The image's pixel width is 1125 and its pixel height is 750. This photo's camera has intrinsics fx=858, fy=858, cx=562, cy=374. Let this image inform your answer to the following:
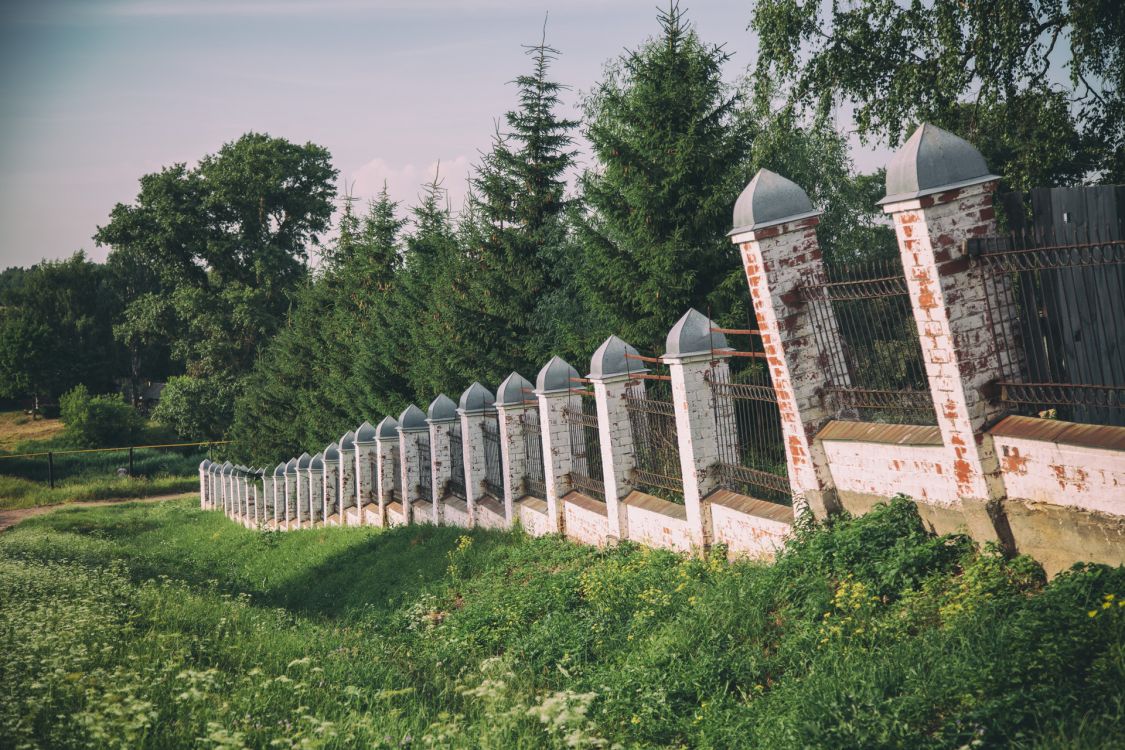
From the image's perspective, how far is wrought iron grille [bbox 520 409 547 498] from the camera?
484 inches

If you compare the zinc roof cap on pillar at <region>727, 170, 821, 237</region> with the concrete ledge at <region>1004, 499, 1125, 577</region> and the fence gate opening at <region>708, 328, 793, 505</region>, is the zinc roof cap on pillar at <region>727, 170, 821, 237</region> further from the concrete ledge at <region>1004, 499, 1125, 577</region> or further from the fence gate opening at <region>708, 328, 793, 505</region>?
the concrete ledge at <region>1004, 499, 1125, 577</region>

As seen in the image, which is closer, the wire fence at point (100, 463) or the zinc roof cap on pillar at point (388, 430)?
the zinc roof cap on pillar at point (388, 430)

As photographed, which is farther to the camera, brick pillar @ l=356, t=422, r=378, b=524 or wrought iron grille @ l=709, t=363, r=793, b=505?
brick pillar @ l=356, t=422, r=378, b=524

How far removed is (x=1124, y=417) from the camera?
228 inches

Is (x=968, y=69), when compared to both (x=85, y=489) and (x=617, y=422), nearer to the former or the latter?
(x=617, y=422)

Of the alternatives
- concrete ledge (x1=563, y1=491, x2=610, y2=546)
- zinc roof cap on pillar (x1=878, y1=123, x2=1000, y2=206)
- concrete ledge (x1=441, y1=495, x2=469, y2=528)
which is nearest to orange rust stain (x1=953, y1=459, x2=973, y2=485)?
zinc roof cap on pillar (x1=878, y1=123, x2=1000, y2=206)

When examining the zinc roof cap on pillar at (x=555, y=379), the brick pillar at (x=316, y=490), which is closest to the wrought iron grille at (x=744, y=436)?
the zinc roof cap on pillar at (x=555, y=379)

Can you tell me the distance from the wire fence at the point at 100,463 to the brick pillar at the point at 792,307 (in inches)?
1559

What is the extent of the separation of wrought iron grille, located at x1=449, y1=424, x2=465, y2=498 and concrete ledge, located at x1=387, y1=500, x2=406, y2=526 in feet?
6.85

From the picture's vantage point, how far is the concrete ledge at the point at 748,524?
7.41 metres

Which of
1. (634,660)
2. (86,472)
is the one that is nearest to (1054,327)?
(634,660)

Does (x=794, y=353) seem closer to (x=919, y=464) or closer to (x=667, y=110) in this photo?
(x=919, y=464)

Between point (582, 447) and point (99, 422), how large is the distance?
4751cm

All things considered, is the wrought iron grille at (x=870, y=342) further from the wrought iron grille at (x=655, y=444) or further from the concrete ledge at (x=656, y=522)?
the concrete ledge at (x=656, y=522)
